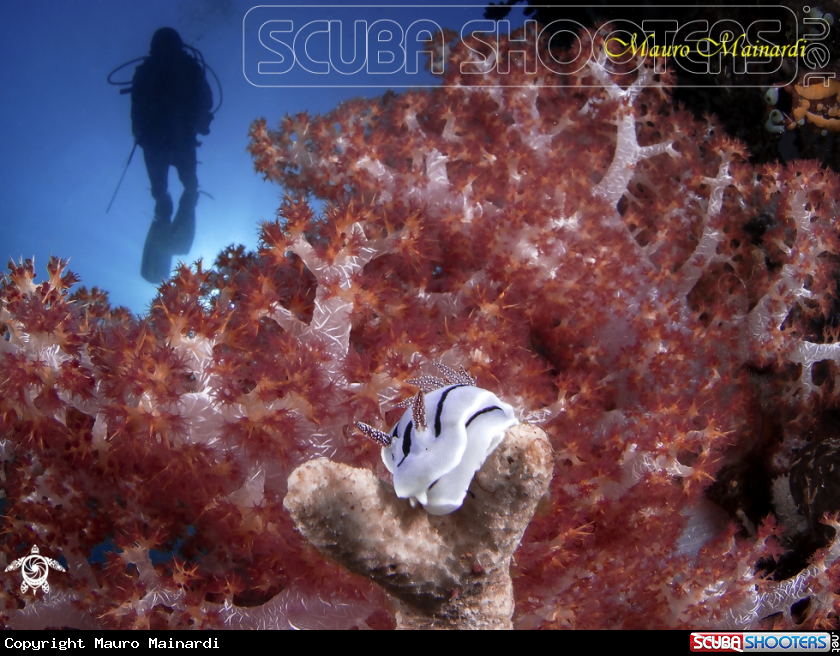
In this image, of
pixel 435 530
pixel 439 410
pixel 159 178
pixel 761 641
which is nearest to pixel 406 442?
pixel 439 410

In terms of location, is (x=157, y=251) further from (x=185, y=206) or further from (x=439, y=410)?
(x=439, y=410)

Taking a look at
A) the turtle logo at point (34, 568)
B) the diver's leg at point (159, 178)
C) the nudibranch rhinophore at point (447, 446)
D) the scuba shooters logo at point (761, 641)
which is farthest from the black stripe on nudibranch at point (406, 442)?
the diver's leg at point (159, 178)

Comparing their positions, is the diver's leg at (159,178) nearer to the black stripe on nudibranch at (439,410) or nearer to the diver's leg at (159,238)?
the diver's leg at (159,238)

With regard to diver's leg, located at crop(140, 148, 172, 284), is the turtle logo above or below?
below

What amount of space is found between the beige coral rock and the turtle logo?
131cm

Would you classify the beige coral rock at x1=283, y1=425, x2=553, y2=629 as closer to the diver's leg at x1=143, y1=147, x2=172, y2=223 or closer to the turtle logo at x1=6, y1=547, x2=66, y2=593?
the turtle logo at x1=6, y1=547, x2=66, y2=593

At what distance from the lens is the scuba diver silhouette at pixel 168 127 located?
3479 mm

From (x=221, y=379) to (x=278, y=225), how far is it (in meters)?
0.62

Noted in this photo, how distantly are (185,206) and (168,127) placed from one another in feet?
2.02

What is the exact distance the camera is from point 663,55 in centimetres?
271

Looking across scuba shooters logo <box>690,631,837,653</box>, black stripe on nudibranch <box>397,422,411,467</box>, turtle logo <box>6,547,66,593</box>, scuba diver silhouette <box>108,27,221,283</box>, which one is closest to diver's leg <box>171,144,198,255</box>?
scuba diver silhouette <box>108,27,221,283</box>

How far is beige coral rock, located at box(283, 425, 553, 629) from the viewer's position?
88 cm

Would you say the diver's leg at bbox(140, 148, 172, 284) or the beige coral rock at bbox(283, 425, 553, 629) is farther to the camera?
the diver's leg at bbox(140, 148, 172, 284)

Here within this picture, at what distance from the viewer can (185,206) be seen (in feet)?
12.2
